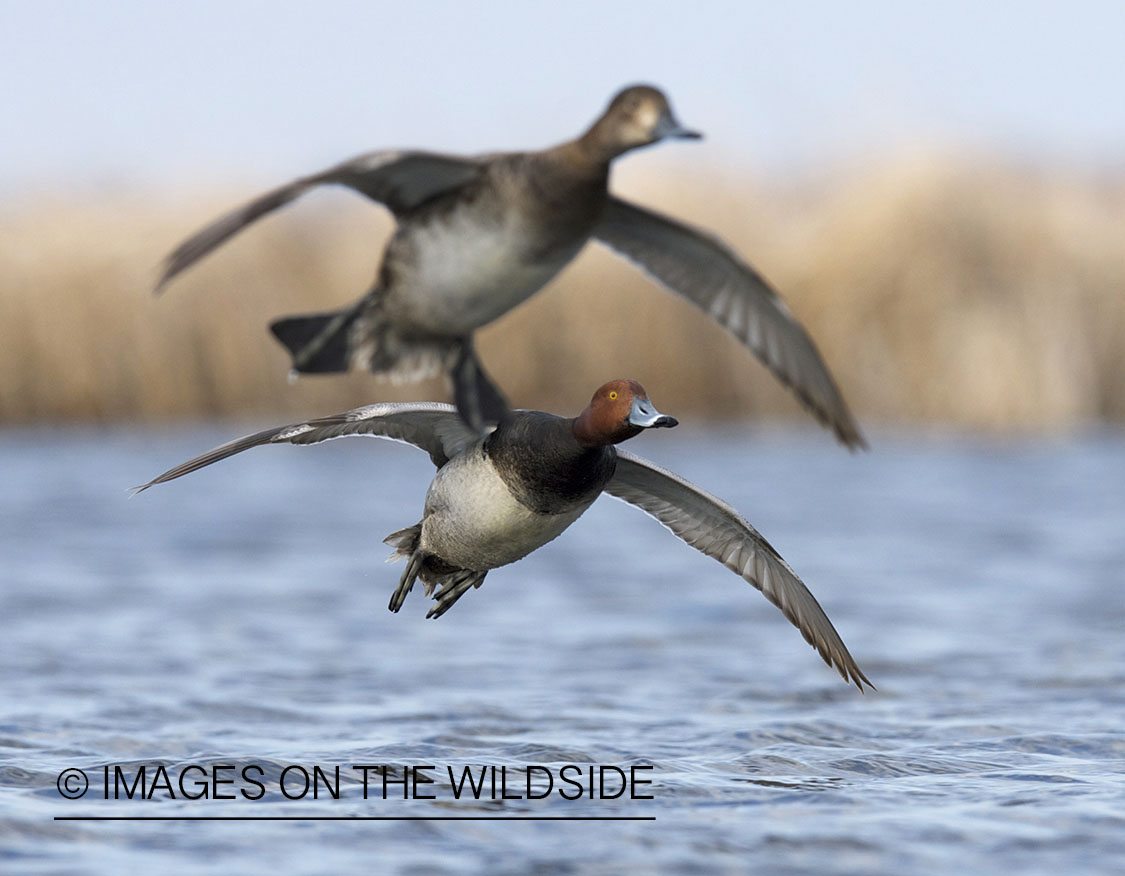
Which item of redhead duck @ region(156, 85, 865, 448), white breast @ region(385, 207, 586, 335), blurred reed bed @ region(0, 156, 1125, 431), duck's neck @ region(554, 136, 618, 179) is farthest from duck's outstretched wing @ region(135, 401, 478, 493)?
blurred reed bed @ region(0, 156, 1125, 431)

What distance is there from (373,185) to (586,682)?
5.24 m

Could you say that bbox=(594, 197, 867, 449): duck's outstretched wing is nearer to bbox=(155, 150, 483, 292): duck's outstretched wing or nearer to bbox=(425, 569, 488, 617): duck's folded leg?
bbox=(155, 150, 483, 292): duck's outstretched wing

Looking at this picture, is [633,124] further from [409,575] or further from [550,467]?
[409,575]

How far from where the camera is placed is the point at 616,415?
5.57 metres

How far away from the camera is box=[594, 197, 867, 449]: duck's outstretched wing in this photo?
6.60 metres

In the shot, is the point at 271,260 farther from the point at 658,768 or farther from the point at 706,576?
the point at 658,768

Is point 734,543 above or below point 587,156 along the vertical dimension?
below

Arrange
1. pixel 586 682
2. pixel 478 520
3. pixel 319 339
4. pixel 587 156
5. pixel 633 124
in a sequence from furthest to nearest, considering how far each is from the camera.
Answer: pixel 586 682 < pixel 478 520 < pixel 319 339 < pixel 587 156 < pixel 633 124

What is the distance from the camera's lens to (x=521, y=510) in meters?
5.82

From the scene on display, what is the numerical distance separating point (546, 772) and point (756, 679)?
11.2 feet

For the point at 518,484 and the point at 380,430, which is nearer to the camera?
the point at 518,484

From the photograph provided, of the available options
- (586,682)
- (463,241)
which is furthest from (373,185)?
(586,682)

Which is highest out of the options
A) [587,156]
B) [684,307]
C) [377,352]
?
[684,307]

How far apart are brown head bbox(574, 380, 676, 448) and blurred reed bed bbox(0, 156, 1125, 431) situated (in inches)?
481
